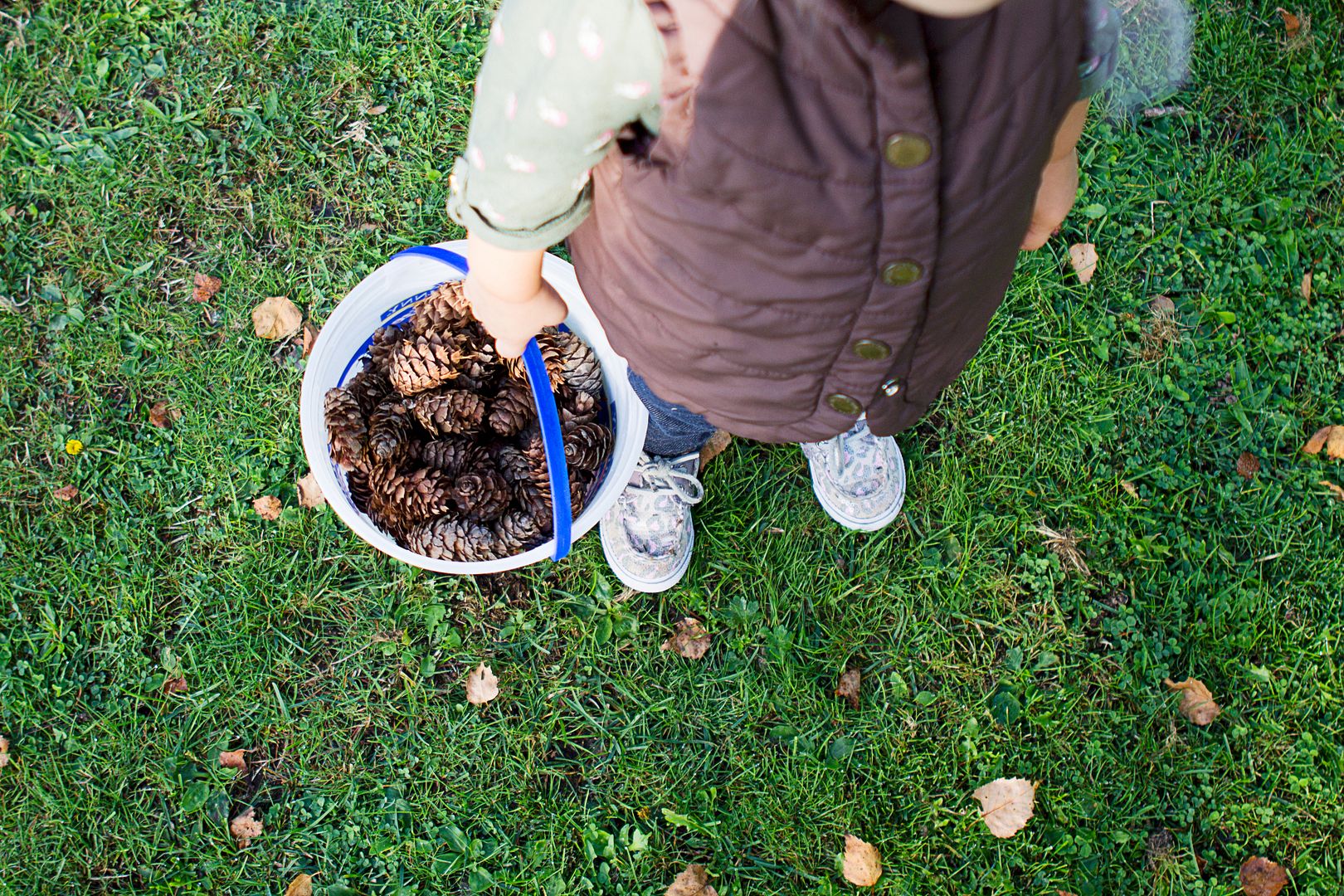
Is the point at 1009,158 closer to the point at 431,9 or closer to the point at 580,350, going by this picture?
the point at 580,350

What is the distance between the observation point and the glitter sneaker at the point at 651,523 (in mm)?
2246

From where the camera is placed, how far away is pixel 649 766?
228 cm

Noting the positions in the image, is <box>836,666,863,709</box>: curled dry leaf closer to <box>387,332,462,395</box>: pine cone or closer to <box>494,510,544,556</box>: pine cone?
<box>494,510,544,556</box>: pine cone

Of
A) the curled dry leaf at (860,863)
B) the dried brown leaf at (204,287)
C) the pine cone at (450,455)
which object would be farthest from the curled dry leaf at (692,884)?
the dried brown leaf at (204,287)

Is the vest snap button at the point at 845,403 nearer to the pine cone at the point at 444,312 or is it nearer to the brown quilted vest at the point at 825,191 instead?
the brown quilted vest at the point at 825,191

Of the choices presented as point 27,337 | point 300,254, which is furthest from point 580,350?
point 27,337

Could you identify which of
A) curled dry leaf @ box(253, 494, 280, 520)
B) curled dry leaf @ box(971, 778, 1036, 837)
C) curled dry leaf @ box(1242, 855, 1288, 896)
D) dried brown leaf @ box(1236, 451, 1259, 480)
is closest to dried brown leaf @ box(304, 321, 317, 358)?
curled dry leaf @ box(253, 494, 280, 520)

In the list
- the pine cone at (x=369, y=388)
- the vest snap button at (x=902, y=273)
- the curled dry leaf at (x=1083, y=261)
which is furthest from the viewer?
the curled dry leaf at (x=1083, y=261)

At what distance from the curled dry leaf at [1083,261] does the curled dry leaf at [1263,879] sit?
4.89ft

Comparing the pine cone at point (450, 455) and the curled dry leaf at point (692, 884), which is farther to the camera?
the curled dry leaf at point (692, 884)

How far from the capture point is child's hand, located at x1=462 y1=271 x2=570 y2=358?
1364 mm

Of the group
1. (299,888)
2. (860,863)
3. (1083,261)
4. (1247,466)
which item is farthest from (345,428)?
(1247,466)

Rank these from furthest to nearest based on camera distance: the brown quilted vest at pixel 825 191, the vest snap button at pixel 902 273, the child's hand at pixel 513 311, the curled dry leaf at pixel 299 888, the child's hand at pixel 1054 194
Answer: the curled dry leaf at pixel 299 888 < the child's hand at pixel 1054 194 < the child's hand at pixel 513 311 < the vest snap button at pixel 902 273 < the brown quilted vest at pixel 825 191

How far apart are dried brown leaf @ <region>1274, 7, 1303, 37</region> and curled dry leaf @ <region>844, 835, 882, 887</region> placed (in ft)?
8.19
